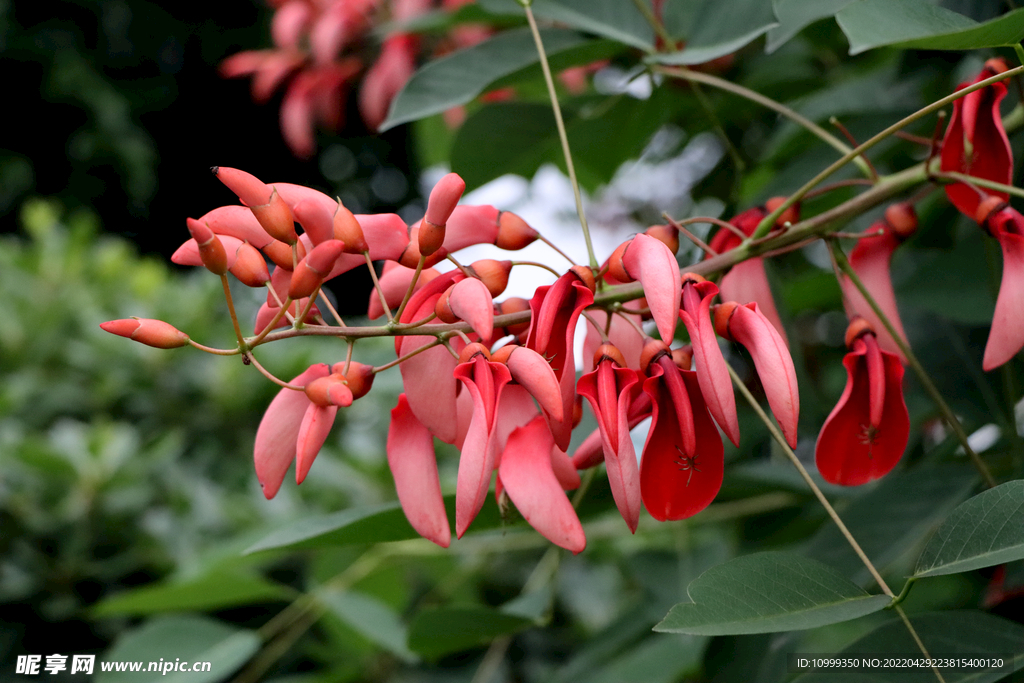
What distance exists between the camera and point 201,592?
32.3 inches

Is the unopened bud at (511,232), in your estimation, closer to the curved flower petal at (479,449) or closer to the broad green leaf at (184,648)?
the curved flower petal at (479,449)

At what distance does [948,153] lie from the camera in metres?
0.44

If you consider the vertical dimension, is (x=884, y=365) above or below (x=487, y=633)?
above

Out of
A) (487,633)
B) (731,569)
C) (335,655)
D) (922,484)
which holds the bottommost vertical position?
(335,655)

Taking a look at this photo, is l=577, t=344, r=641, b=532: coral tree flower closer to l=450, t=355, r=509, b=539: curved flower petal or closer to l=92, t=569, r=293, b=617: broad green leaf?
l=450, t=355, r=509, b=539: curved flower petal

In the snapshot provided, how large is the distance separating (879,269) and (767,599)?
240mm

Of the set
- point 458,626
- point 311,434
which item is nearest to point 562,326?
point 311,434

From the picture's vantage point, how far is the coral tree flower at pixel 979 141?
0.42m

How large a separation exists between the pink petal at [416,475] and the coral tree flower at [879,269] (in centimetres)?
29

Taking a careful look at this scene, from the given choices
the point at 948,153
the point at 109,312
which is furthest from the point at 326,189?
the point at 948,153

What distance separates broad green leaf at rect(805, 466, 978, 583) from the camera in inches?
23.1

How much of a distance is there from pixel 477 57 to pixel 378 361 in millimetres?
313

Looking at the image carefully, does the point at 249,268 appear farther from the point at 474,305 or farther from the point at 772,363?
the point at 772,363

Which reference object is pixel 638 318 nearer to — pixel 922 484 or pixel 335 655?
pixel 922 484
